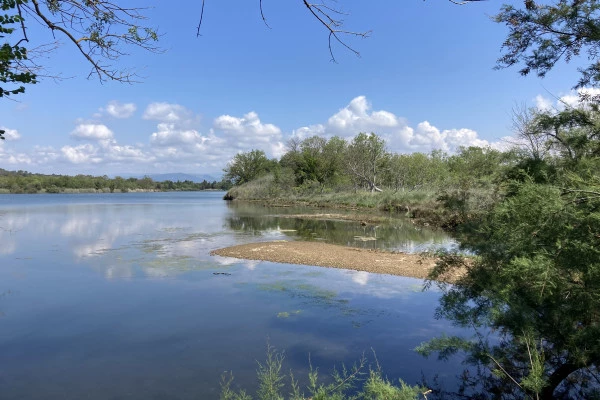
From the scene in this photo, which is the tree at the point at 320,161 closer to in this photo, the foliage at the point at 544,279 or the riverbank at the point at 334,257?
the riverbank at the point at 334,257

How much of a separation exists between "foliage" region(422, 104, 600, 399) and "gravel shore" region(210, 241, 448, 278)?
24.3 ft

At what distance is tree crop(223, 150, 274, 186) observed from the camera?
88.0 meters

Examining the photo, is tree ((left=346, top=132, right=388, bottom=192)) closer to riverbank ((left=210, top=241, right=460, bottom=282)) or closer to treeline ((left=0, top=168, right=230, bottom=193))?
riverbank ((left=210, top=241, right=460, bottom=282))

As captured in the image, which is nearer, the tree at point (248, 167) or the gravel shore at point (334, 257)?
the gravel shore at point (334, 257)

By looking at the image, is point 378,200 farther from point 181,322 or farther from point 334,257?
point 181,322

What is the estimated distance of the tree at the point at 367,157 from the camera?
2247 inches

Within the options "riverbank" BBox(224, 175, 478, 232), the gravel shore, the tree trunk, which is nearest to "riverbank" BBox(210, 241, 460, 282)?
the gravel shore

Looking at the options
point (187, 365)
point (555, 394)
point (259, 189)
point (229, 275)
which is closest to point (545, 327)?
point (555, 394)

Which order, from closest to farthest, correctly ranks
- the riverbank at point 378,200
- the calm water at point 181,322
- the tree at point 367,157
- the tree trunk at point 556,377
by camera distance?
the tree trunk at point 556,377 < the calm water at point 181,322 < the riverbank at point 378,200 < the tree at point 367,157

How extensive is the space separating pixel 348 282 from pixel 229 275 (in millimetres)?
4230

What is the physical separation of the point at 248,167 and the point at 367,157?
1472 inches

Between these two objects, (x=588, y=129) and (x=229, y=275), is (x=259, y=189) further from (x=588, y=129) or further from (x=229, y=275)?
(x=588, y=129)

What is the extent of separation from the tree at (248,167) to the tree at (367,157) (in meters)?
31.1

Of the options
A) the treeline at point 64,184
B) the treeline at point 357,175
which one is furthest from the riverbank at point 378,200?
the treeline at point 64,184
